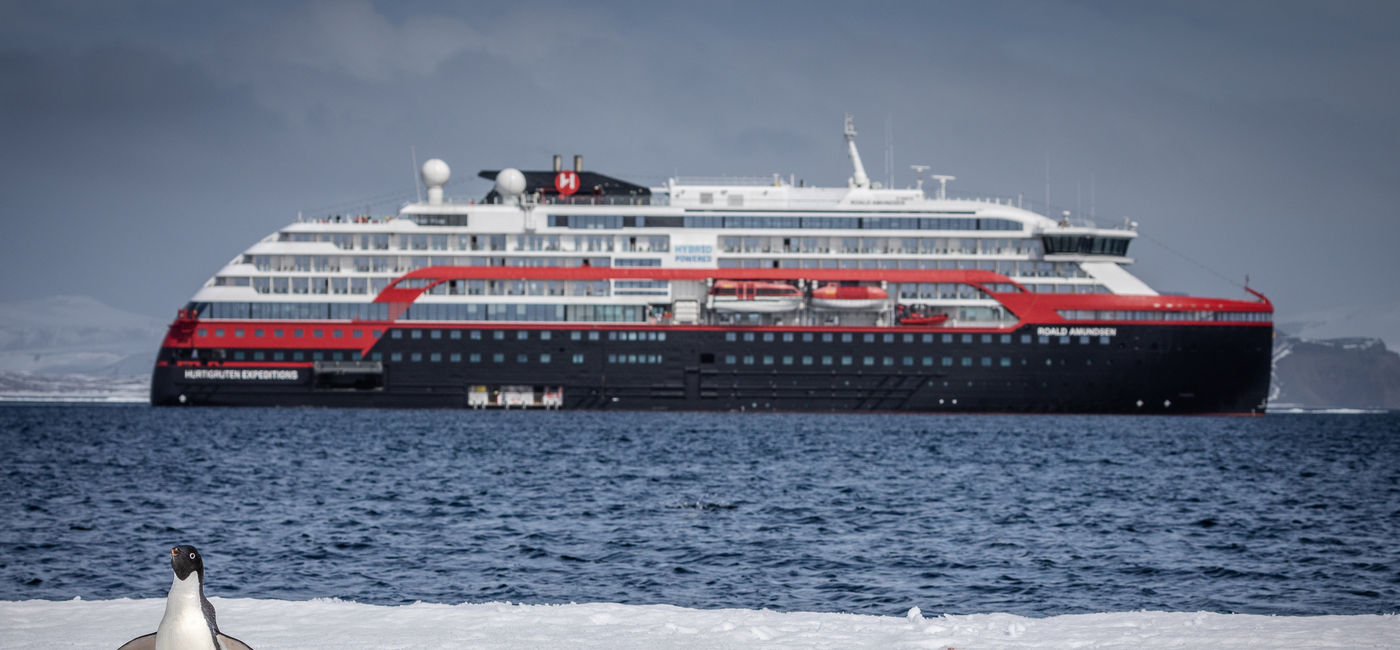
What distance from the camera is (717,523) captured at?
86.4ft

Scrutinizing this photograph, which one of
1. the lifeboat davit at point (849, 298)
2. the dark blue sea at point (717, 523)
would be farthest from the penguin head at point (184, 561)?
the lifeboat davit at point (849, 298)

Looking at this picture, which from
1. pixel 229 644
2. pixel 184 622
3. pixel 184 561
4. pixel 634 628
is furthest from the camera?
pixel 634 628

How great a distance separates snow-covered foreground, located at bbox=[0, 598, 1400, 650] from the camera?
1366 cm

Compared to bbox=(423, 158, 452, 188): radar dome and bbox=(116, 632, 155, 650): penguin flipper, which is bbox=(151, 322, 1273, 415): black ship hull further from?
bbox=(116, 632, 155, 650): penguin flipper

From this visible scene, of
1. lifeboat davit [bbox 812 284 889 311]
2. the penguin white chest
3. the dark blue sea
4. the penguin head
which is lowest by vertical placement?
the dark blue sea

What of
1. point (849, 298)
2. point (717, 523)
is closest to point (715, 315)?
point (849, 298)

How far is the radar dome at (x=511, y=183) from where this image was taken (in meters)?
80.1

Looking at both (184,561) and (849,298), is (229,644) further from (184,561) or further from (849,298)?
(849,298)

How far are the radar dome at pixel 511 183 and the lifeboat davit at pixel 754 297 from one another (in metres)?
13.4

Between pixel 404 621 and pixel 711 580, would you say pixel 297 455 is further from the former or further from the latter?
pixel 404 621

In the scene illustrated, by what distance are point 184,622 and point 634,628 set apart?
5.59 m

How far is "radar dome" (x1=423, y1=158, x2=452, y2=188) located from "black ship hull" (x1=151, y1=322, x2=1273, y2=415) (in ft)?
35.4

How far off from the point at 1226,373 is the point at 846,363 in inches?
784

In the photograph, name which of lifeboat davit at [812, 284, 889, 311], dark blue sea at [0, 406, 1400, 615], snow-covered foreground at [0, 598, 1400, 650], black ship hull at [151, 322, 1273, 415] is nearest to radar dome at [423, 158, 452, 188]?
black ship hull at [151, 322, 1273, 415]
